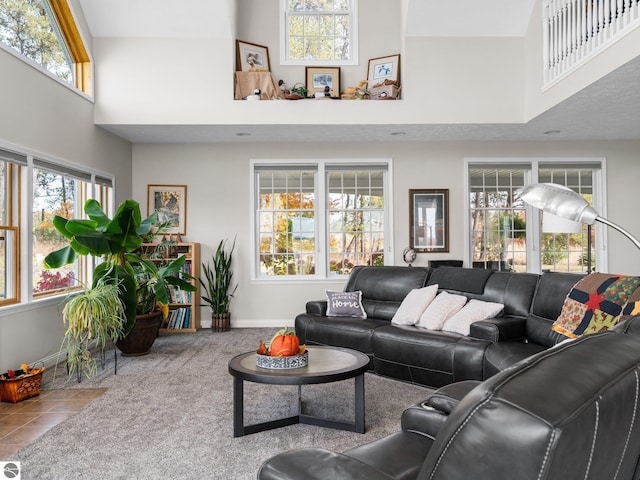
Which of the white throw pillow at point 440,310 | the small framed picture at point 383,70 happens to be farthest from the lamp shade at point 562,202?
the small framed picture at point 383,70

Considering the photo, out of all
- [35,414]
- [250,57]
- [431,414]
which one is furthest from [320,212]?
[431,414]

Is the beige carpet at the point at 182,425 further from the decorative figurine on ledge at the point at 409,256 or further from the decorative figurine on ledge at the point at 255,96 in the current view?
the decorative figurine on ledge at the point at 255,96

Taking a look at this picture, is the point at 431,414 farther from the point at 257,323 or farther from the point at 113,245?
the point at 257,323

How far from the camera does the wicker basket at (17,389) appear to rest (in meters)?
3.80

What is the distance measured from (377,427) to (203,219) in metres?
4.68

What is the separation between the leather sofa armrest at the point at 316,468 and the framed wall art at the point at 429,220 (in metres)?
5.87

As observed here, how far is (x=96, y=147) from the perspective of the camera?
6039mm

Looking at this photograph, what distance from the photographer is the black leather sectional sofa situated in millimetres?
3693

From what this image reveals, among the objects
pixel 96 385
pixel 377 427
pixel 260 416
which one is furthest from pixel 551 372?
pixel 96 385

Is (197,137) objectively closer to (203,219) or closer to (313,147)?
(203,219)

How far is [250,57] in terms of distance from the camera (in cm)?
649

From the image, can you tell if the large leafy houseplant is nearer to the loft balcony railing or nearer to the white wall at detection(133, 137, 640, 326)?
the white wall at detection(133, 137, 640, 326)

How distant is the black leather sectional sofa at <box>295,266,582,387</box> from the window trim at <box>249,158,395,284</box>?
1955 mm

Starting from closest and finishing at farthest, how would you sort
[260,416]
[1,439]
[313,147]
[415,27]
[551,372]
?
[551,372] < [1,439] < [260,416] < [415,27] < [313,147]
